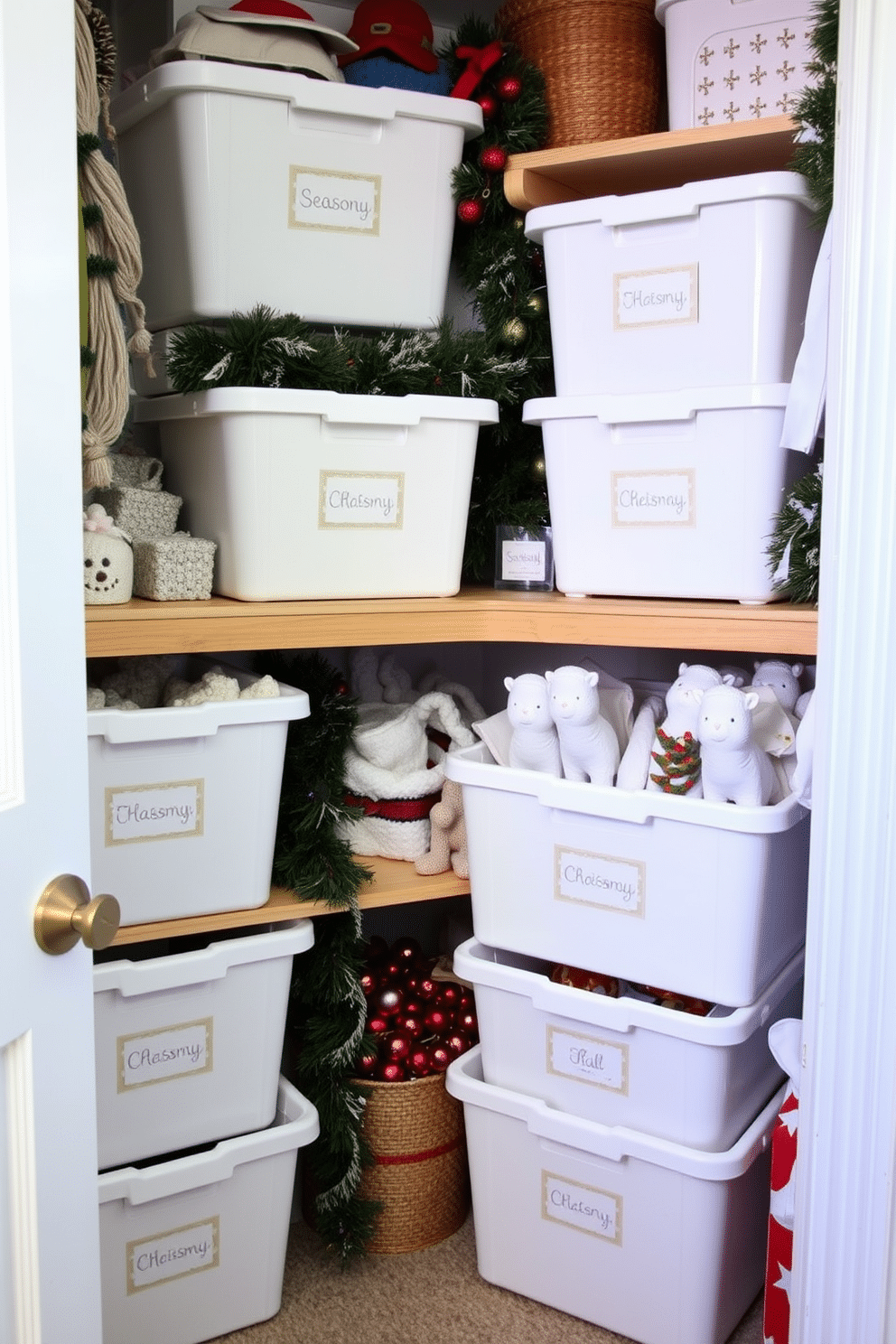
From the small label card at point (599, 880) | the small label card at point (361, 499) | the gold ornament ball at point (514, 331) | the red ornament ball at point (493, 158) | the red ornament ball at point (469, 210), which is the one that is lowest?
the small label card at point (599, 880)

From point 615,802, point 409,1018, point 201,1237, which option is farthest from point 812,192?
point 201,1237

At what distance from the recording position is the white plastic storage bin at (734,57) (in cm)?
153

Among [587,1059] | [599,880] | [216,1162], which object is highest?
[599,880]

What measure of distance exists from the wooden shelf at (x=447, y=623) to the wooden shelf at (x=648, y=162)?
55cm

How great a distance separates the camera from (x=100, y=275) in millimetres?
1400

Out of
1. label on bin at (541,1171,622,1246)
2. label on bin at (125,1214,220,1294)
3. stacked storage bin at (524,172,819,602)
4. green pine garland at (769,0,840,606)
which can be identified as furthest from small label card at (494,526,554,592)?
label on bin at (125,1214,220,1294)

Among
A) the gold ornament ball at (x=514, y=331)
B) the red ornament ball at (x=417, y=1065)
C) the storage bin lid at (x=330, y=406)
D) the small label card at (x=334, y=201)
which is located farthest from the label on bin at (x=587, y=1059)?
the small label card at (x=334, y=201)

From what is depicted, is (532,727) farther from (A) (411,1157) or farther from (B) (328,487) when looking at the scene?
(A) (411,1157)

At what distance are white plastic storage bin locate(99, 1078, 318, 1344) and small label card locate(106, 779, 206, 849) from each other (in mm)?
411

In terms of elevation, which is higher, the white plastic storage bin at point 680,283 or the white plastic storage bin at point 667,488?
the white plastic storage bin at point 680,283

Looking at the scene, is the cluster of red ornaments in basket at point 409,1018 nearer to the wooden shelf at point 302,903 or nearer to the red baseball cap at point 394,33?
the wooden shelf at point 302,903

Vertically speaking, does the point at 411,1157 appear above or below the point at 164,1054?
below

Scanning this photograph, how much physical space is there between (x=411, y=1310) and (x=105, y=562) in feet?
3.46

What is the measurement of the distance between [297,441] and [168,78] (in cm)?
46
